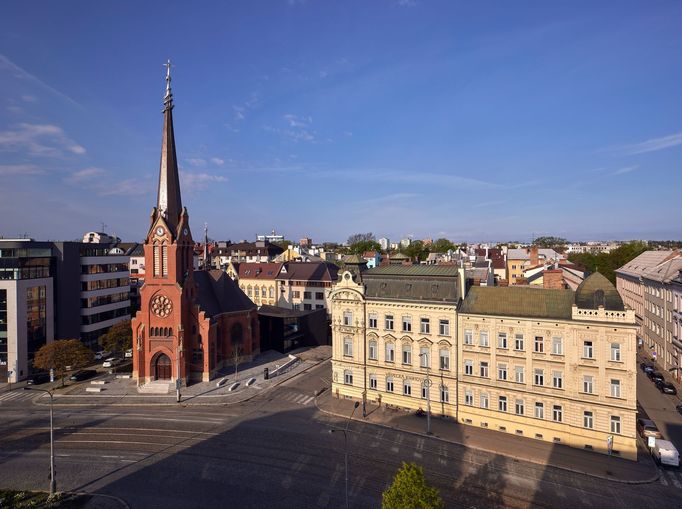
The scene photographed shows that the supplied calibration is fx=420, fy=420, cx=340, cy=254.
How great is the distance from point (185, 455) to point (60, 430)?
1700 centimetres

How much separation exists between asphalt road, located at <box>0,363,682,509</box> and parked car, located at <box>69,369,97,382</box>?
13386mm

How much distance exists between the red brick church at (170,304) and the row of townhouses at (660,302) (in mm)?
60422

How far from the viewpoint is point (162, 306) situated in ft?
196

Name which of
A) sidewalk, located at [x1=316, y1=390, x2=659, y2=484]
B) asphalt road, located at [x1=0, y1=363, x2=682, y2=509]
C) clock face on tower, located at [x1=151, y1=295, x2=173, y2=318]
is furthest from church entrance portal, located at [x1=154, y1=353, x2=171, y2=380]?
sidewalk, located at [x1=316, y1=390, x2=659, y2=484]

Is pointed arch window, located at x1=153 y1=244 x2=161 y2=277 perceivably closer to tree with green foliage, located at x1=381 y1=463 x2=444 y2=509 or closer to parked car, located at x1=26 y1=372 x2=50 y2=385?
parked car, located at x1=26 y1=372 x2=50 y2=385

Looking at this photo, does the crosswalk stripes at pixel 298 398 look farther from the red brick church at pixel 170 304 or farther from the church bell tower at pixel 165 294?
the church bell tower at pixel 165 294

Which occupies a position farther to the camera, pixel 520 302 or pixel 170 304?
pixel 170 304

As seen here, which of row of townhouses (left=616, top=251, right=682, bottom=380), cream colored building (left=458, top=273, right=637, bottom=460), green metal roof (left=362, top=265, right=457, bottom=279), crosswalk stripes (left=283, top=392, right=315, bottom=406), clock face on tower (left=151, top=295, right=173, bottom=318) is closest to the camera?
cream colored building (left=458, top=273, right=637, bottom=460)

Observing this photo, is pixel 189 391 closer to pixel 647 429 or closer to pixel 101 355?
pixel 101 355

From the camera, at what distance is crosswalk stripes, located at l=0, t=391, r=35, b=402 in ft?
184

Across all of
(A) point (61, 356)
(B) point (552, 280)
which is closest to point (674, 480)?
(B) point (552, 280)

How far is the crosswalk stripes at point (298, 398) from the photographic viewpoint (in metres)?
53.4

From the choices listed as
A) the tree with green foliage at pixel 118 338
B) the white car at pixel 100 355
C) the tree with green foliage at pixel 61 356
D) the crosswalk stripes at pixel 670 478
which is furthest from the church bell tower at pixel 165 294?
the crosswalk stripes at pixel 670 478

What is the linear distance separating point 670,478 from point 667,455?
7.18 feet
